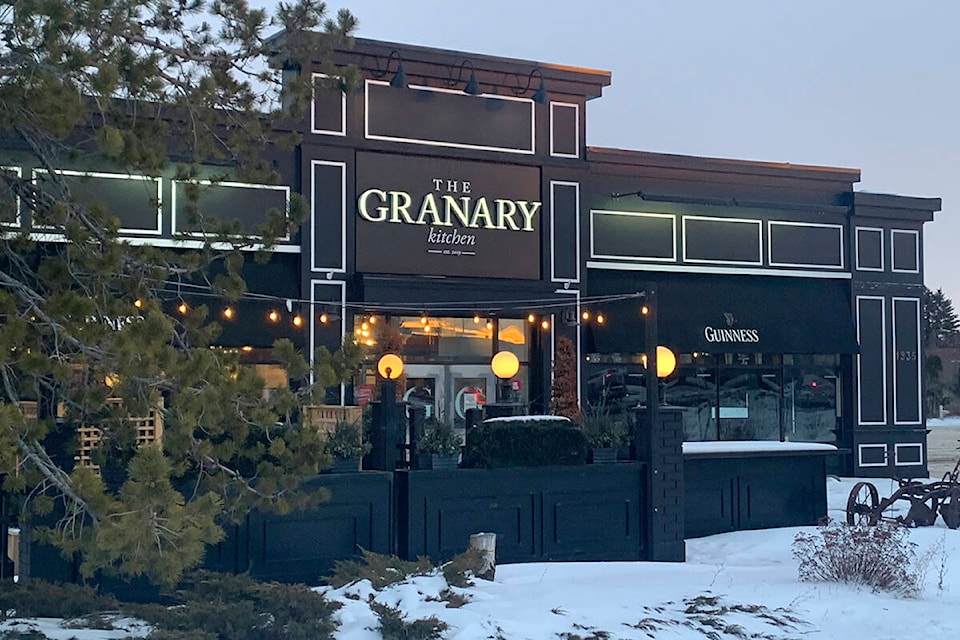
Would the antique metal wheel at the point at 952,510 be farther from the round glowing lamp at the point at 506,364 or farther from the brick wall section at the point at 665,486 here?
the round glowing lamp at the point at 506,364

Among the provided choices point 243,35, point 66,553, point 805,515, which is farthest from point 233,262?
point 805,515

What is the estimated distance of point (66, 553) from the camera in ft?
24.2

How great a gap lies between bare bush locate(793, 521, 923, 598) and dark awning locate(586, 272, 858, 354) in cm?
1187

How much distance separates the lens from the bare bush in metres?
10.8

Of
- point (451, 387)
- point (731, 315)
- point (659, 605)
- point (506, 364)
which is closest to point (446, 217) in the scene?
point (451, 387)

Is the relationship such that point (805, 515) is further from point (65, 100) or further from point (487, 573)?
point (65, 100)

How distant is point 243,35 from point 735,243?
57.6 feet

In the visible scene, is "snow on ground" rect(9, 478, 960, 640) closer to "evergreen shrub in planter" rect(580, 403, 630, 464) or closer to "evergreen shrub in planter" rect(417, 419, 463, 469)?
"evergreen shrub in planter" rect(417, 419, 463, 469)

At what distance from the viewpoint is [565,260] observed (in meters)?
22.9

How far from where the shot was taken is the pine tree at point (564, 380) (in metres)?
20.5

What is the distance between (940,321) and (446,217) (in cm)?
5452

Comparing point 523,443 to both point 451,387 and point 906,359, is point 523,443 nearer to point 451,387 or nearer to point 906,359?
point 451,387

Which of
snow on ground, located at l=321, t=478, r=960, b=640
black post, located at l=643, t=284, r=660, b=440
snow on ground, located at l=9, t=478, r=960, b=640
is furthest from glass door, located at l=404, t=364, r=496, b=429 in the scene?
snow on ground, located at l=9, t=478, r=960, b=640

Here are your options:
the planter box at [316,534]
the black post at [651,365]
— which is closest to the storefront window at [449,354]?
the black post at [651,365]
